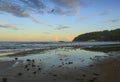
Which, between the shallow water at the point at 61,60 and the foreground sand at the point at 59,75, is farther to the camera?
the shallow water at the point at 61,60

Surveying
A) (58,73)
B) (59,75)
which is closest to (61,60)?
(58,73)

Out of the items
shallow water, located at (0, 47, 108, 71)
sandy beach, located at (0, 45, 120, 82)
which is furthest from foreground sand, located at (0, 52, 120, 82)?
shallow water, located at (0, 47, 108, 71)

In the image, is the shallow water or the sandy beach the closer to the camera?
the sandy beach

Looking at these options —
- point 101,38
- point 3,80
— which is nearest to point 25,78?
point 3,80

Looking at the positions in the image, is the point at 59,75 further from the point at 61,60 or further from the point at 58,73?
the point at 61,60

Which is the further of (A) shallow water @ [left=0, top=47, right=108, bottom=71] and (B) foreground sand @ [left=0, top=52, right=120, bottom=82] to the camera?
(A) shallow water @ [left=0, top=47, right=108, bottom=71]

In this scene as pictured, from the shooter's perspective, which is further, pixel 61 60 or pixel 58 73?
pixel 61 60

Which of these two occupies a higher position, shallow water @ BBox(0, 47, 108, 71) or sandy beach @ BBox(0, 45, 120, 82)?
shallow water @ BBox(0, 47, 108, 71)

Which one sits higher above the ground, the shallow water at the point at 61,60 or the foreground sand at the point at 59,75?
the shallow water at the point at 61,60

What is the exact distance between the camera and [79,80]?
377 inches

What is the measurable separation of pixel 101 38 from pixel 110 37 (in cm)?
1355

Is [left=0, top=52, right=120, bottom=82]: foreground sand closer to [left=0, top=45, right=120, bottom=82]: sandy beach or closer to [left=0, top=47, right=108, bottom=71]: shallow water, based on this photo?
[left=0, top=45, right=120, bottom=82]: sandy beach

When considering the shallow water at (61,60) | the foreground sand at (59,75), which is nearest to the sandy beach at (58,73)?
the foreground sand at (59,75)

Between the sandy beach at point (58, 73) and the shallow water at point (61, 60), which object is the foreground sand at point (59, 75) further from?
the shallow water at point (61, 60)
